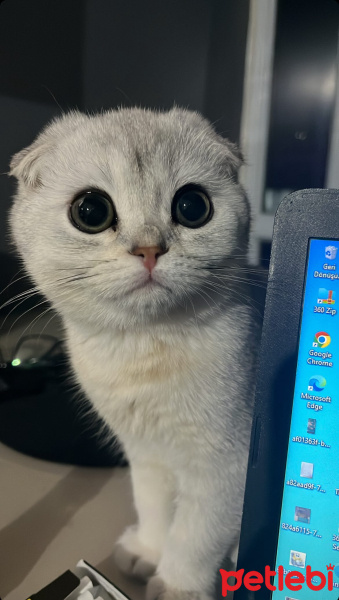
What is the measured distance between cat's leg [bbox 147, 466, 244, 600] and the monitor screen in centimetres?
10

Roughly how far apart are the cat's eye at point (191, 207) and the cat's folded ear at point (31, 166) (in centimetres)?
15

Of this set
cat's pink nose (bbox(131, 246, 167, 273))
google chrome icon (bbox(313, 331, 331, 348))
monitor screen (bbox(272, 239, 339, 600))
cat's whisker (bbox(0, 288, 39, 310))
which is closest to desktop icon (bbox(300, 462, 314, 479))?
monitor screen (bbox(272, 239, 339, 600))

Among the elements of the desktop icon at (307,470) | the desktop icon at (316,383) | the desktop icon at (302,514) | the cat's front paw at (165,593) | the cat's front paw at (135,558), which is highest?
the desktop icon at (316,383)

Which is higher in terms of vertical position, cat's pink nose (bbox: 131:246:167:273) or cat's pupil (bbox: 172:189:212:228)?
cat's pupil (bbox: 172:189:212:228)

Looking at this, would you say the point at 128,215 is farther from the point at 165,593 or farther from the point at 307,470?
the point at 165,593

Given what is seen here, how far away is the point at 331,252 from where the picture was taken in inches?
15.9

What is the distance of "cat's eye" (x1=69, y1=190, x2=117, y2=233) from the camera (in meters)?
0.43

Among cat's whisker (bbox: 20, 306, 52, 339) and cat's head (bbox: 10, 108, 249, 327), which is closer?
cat's head (bbox: 10, 108, 249, 327)

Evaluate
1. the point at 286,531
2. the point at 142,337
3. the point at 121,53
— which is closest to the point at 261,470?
the point at 286,531

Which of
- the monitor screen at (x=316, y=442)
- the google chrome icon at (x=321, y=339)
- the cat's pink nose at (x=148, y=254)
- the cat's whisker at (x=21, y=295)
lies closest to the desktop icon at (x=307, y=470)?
the monitor screen at (x=316, y=442)

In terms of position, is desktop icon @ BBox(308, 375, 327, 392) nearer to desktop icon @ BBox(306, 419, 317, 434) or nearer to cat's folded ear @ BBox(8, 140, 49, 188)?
desktop icon @ BBox(306, 419, 317, 434)

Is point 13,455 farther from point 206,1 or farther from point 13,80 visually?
point 206,1

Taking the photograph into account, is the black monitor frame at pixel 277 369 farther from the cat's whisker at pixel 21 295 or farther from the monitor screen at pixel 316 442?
the cat's whisker at pixel 21 295

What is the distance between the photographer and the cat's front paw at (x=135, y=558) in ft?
1.85
